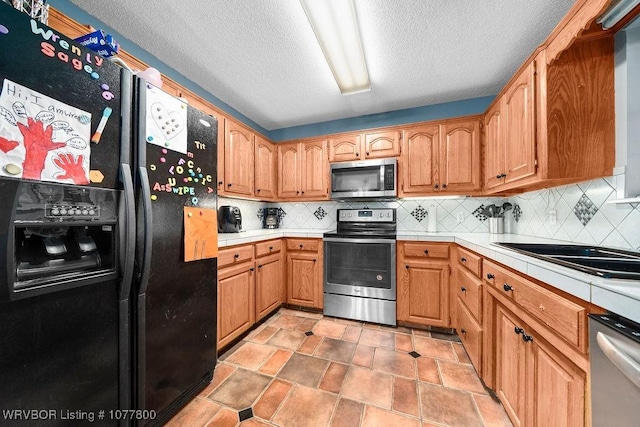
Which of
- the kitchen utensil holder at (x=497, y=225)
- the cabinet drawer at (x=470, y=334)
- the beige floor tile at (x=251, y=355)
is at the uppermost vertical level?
the kitchen utensil holder at (x=497, y=225)

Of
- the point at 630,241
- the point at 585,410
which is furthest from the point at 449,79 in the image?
the point at 585,410

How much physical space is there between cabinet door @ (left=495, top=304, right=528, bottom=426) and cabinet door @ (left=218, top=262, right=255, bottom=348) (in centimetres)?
183

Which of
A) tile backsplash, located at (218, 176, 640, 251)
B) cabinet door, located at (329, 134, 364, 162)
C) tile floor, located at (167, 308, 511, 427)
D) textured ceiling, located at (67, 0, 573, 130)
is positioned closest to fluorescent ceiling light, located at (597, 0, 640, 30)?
textured ceiling, located at (67, 0, 573, 130)

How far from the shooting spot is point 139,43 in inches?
65.4

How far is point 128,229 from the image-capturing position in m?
0.99

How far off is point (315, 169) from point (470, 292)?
2025 millimetres

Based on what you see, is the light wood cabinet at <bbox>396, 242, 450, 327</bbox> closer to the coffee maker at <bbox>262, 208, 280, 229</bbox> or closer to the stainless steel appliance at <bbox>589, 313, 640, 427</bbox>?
the stainless steel appliance at <bbox>589, 313, 640, 427</bbox>

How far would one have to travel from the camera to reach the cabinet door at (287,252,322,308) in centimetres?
254

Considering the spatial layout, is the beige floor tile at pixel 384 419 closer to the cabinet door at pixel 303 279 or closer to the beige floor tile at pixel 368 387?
the beige floor tile at pixel 368 387

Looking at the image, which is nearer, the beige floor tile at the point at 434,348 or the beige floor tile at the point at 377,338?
the beige floor tile at the point at 434,348

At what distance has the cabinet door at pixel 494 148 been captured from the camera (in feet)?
6.03

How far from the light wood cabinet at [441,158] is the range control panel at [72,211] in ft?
8.05

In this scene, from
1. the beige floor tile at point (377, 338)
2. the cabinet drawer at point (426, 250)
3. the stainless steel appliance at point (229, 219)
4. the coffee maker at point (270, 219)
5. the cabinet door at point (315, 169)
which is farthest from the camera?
the coffee maker at point (270, 219)

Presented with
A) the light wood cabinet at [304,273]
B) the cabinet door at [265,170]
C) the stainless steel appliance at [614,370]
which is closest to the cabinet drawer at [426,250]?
the light wood cabinet at [304,273]
